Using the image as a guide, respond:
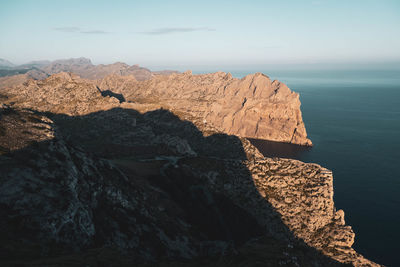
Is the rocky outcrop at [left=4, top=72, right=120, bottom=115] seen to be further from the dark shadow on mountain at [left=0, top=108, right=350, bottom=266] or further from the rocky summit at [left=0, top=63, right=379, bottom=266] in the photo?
the dark shadow on mountain at [left=0, top=108, right=350, bottom=266]

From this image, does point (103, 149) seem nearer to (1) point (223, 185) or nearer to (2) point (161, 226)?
(1) point (223, 185)

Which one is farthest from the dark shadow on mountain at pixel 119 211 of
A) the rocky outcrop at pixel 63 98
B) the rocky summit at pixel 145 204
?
the rocky outcrop at pixel 63 98

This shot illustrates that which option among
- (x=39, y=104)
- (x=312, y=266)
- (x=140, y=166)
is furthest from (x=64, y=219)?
(x=39, y=104)

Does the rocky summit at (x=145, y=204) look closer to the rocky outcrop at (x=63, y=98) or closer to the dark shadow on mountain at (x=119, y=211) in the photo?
the dark shadow on mountain at (x=119, y=211)

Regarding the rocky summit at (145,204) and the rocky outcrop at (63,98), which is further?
the rocky outcrop at (63,98)

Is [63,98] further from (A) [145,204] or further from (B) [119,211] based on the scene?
(B) [119,211]

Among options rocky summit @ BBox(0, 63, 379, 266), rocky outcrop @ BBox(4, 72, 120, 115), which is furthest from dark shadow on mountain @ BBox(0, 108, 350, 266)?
rocky outcrop @ BBox(4, 72, 120, 115)

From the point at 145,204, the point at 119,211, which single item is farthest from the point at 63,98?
the point at 119,211
